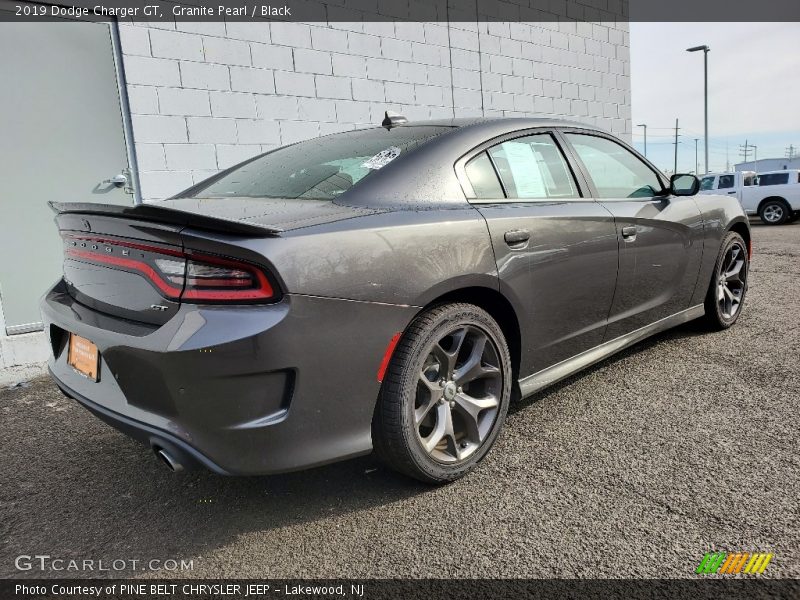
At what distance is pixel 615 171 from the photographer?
3.39 m

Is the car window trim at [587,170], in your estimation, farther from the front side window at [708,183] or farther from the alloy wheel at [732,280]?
the front side window at [708,183]

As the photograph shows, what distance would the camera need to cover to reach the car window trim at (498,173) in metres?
2.46

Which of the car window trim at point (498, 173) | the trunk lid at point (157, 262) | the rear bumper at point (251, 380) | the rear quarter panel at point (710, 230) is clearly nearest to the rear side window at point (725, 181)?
the rear quarter panel at point (710, 230)

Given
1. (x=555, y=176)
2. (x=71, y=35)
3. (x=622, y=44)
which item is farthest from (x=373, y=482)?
(x=622, y=44)

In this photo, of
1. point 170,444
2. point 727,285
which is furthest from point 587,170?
point 170,444

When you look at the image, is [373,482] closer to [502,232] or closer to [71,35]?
[502,232]

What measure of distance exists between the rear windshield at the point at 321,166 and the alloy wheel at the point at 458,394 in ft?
2.48

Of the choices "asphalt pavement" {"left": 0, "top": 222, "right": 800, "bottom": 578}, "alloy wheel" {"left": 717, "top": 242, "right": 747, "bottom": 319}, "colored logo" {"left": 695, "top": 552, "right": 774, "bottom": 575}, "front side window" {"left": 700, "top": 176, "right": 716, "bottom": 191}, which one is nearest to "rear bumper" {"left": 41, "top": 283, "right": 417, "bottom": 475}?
"asphalt pavement" {"left": 0, "top": 222, "right": 800, "bottom": 578}

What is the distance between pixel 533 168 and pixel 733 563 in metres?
1.81

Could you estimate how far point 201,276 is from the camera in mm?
1797

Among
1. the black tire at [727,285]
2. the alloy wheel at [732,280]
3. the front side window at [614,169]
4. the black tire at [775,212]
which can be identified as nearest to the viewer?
the front side window at [614,169]

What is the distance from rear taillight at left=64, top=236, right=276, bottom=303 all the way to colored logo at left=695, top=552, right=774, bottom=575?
153 cm

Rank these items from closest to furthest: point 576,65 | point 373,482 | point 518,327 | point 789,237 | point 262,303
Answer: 1. point 262,303
2. point 373,482
3. point 518,327
4. point 576,65
5. point 789,237

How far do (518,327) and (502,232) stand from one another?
42 centimetres
